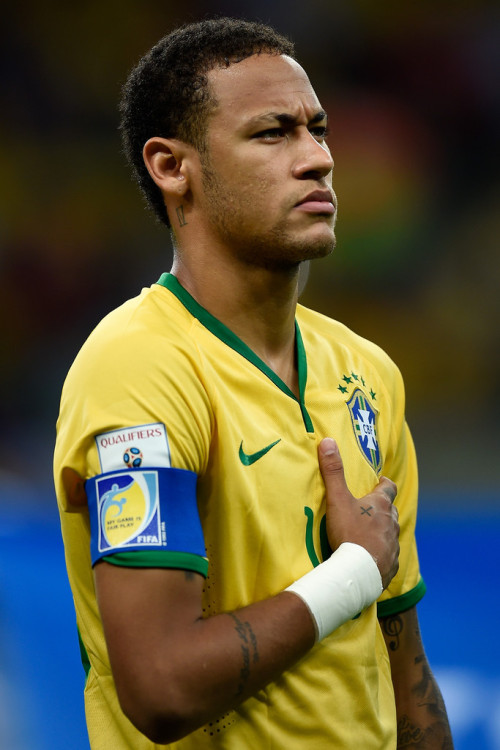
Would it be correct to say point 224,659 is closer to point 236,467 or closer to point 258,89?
point 236,467

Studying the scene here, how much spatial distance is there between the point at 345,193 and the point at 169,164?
5698mm

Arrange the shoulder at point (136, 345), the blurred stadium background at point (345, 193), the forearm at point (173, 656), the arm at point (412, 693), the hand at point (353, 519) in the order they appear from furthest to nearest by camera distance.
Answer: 1. the blurred stadium background at point (345, 193)
2. the arm at point (412, 693)
3. the hand at point (353, 519)
4. the shoulder at point (136, 345)
5. the forearm at point (173, 656)

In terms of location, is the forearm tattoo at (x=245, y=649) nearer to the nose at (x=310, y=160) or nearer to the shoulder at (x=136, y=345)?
the shoulder at (x=136, y=345)

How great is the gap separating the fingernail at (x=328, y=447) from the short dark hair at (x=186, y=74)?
0.61 meters

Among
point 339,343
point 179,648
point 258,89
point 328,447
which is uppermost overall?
point 258,89

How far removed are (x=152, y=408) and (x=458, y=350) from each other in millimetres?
6108

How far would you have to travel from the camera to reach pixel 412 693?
1.88 m

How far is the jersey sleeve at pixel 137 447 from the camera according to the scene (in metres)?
1.34

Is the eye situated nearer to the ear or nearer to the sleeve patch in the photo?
the ear

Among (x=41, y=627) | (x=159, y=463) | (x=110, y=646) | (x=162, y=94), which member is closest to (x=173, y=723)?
(x=110, y=646)

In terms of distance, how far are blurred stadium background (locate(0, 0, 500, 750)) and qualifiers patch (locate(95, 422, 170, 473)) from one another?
5591 millimetres

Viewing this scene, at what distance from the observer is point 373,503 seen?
1684 millimetres

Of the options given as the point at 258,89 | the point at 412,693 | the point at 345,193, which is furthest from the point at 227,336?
the point at 345,193

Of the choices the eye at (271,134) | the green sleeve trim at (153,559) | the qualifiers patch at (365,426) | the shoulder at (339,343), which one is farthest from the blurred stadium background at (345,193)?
the green sleeve trim at (153,559)
